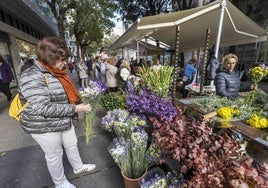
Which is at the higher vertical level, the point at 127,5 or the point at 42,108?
the point at 127,5

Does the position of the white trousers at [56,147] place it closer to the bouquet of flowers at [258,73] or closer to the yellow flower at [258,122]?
the yellow flower at [258,122]

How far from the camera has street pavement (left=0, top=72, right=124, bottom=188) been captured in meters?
2.24

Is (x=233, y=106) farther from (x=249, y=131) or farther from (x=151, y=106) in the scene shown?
(x=151, y=106)

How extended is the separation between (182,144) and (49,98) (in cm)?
123

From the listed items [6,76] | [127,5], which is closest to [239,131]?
[6,76]

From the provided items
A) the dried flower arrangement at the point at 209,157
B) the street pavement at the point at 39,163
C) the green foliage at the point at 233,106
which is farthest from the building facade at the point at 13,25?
the dried flower arrangement at the point at 209,157

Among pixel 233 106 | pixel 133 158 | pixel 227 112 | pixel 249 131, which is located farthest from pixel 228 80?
pixel 133 158

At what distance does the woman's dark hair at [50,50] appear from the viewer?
58.7 inches

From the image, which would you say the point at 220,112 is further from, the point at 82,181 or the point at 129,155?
the point at 82,181

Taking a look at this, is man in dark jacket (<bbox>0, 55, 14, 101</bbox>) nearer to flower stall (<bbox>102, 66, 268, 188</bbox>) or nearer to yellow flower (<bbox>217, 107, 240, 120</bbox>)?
flower stall (<bbox>102, 66, 268, 188</bbox>)

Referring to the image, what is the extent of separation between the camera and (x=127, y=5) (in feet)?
41.8

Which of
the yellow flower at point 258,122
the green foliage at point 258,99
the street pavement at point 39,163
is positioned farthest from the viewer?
the street pavement at point 39,163

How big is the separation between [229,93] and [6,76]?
690cm

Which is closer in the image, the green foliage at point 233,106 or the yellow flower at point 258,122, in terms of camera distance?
the yellow flower at point 258,122
